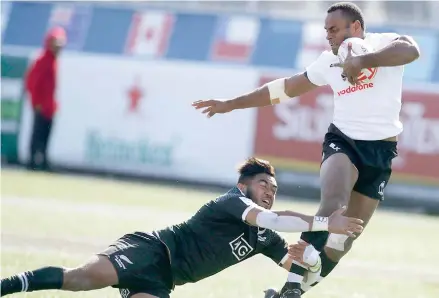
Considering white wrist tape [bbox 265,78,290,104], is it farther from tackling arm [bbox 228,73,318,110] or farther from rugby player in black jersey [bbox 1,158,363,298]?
rugby player in black jersey [bbox 1,158,363,298]

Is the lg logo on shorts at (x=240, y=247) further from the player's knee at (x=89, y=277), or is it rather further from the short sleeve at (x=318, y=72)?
the short sleeve at (x=318, y=72)

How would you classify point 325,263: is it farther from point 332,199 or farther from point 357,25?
point 357,25

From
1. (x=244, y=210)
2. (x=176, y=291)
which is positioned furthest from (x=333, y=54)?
(x=176, y=291)

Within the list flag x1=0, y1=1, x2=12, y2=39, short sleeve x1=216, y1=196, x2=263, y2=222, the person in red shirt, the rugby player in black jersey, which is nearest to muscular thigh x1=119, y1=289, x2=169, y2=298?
the rugby player in black jersey

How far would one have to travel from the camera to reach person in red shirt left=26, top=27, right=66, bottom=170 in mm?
21953

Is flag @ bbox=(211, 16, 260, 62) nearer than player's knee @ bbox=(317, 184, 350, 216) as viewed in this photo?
No

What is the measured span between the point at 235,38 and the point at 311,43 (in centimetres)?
158

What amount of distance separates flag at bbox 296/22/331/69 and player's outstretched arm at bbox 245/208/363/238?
14134mm

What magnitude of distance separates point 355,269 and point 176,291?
9.90ft

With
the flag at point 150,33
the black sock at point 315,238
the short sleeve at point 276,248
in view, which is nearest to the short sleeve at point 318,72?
the black sock at point 315,238

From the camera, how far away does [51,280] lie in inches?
285

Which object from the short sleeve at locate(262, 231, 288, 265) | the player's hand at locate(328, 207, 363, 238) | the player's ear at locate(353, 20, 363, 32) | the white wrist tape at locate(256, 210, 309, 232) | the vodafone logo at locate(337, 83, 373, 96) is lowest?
the short sleeve at locate(262, 231, 288, 265)

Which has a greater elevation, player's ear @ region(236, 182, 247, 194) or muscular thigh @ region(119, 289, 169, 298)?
player's ear @ region(236, 182, 247, 194)

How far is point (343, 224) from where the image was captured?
7129 millimetres
